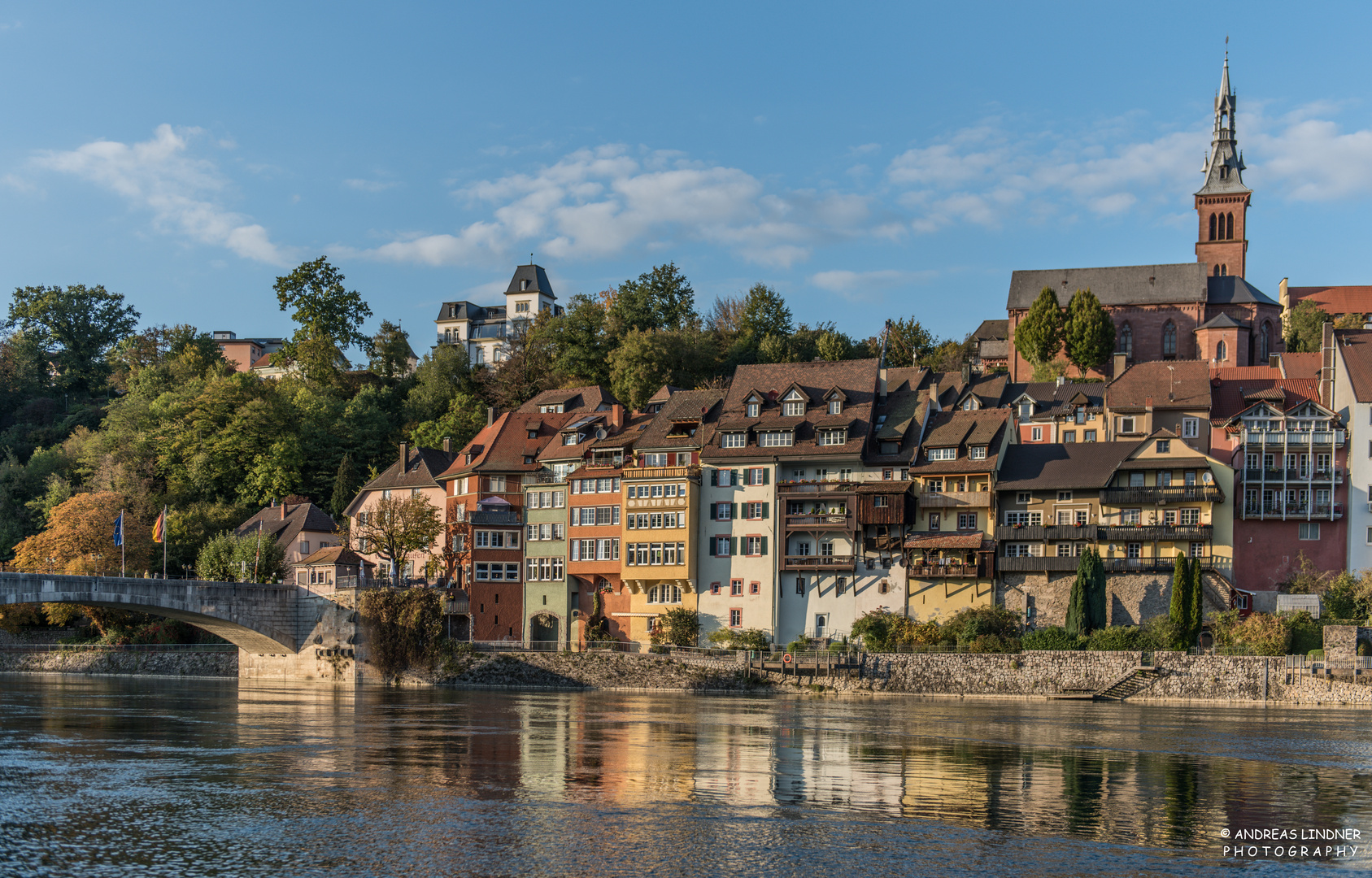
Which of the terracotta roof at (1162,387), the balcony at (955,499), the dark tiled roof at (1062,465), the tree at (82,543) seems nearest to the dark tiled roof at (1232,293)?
the terracotta roof at (1162,387)

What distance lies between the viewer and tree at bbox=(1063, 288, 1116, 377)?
342 ft

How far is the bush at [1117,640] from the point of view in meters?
64.7

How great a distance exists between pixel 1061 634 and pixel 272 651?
45193 mm

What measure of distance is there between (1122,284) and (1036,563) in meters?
52.2

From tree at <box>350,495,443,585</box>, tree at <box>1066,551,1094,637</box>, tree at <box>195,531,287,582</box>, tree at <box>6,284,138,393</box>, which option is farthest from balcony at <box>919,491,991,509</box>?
tree at <box>6,284,138,393</box>

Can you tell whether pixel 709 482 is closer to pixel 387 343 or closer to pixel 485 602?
pixel 485 602

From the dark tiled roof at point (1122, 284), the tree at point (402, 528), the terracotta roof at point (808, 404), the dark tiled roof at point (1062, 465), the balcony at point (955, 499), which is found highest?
the dark tiled roof at point (1122, 284)

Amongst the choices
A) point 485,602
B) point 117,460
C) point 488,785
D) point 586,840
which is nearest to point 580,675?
point 485,602

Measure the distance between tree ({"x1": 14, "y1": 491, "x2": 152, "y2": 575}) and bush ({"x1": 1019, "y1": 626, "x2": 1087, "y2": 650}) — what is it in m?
59.6

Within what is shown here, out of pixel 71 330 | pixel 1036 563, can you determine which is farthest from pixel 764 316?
pixel 71 330

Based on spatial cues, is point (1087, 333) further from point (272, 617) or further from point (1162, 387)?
point (272, 617)

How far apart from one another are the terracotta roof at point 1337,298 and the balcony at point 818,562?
69.5 metres

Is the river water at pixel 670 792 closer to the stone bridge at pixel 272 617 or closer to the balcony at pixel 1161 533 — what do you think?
the balcony at pixel 1161 533

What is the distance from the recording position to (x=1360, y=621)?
65.8m
